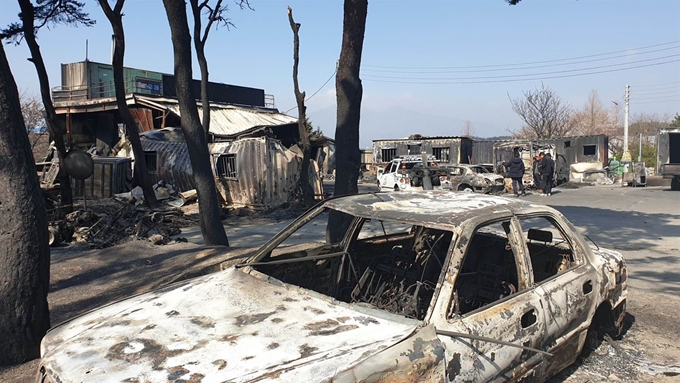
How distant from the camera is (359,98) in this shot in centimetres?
777

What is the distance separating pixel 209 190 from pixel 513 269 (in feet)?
17.9

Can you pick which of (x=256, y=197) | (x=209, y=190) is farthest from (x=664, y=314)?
(x=256, y=197)

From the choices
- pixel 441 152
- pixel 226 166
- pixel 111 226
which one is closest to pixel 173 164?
pixel 226 166

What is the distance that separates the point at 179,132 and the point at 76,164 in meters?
Answer: 11.4

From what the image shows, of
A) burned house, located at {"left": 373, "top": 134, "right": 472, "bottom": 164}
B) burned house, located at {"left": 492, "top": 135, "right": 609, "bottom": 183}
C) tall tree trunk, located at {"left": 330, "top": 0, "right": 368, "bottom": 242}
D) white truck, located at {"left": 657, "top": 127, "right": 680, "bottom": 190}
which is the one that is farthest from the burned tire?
tall tree trunk, located at {"left": 330, "top": 0, "right": 368, "bottom": 242}

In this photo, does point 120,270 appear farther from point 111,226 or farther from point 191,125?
point 111,226

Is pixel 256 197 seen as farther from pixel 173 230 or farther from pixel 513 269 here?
pixel 513 269

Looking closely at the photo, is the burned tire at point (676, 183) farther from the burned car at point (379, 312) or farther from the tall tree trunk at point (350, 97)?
the burned car at point (379, 312)

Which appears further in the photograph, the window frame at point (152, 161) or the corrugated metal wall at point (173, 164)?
the window frame at point (152, 161)

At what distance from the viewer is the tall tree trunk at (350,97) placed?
25.1 feet

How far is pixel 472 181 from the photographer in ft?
65.2

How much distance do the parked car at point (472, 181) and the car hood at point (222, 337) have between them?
16861mm

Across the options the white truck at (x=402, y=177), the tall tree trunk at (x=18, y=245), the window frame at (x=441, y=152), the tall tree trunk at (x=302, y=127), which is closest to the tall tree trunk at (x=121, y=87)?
the tall tree trunk at (x=302, y=127)

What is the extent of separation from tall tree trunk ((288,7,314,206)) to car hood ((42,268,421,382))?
13.5 metres
